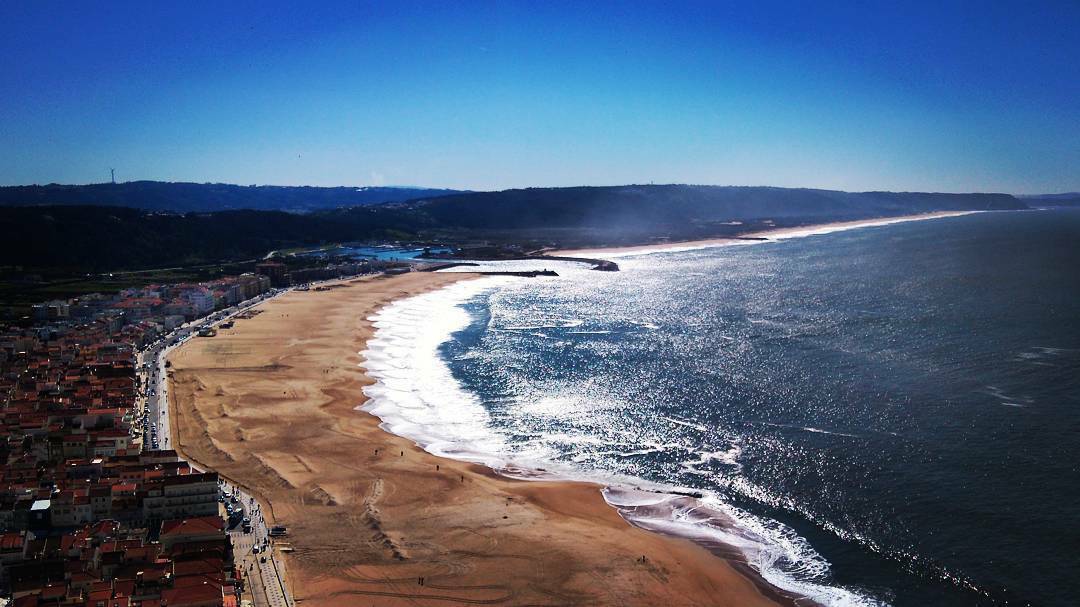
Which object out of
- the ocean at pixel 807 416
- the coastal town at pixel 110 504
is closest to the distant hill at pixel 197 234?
the ocean at pixel 807 416

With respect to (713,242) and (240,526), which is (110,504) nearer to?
(240,526)

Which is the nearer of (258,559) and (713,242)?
(258,559)

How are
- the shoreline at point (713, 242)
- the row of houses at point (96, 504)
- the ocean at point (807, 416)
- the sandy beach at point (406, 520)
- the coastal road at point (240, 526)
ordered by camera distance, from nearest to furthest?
the row of houses at point (96, 504) → the coastal road at point (240, 526) → the sandy beach at point (406, 520) → the ocean at point (807, 416) → the shoreline at point (713, 242)

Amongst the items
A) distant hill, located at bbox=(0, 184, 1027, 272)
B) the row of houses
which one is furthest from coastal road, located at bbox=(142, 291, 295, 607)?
distant hill, located at bbox=(0, 184, 1027, 272)

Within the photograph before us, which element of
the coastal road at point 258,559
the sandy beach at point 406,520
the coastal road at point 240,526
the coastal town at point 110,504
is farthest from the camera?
the sandy beach at point 406,520

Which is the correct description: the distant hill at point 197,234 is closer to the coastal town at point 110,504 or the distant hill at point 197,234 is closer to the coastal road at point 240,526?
the coastal town at point 110,504

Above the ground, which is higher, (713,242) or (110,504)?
(713,242)

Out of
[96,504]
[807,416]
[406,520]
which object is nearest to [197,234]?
[96,504]
